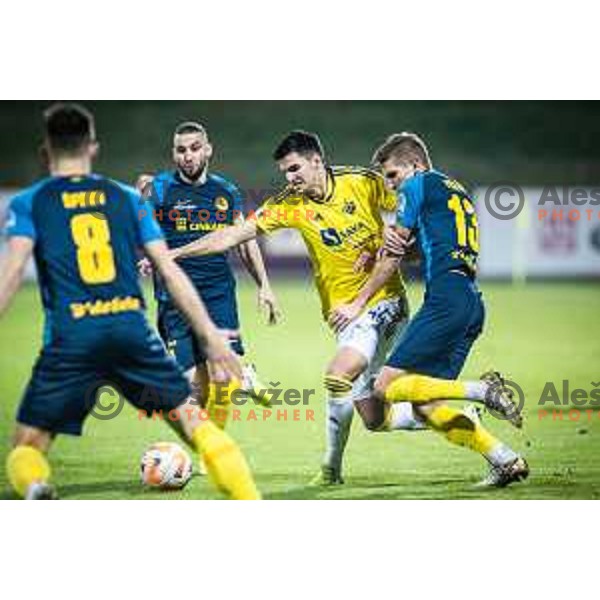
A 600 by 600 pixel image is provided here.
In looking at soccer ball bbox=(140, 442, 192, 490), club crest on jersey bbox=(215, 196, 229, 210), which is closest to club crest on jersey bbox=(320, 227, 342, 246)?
club crest on jersey bbox=(215, 196, 229, 210)

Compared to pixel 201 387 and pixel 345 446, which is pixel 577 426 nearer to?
pixel 345 446

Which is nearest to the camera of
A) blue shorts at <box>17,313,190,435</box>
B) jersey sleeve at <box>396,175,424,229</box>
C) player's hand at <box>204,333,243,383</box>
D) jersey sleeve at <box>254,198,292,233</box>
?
player's hand at <box>204,333,243,383</box>

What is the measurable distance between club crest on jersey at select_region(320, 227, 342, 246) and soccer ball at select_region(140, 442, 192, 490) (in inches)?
45.7

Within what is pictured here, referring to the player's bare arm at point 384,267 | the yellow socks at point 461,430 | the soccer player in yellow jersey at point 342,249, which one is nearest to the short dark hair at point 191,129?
the soccer player in yellow jersey at point 342,249

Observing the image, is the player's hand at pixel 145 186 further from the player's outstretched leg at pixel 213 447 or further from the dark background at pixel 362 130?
the player's outstretched leg at pixel 213 447

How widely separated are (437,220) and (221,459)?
1.52 meters

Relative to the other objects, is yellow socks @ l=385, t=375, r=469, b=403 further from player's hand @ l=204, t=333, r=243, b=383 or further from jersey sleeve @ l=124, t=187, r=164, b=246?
jersey sleeve @ l=124, t=187, r=164, b=246

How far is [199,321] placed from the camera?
468 centimetres

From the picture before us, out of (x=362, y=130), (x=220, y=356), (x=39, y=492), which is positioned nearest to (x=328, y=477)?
(x=39, y=492)

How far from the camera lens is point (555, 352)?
854 centimetres

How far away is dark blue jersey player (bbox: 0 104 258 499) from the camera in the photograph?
4828 mm
